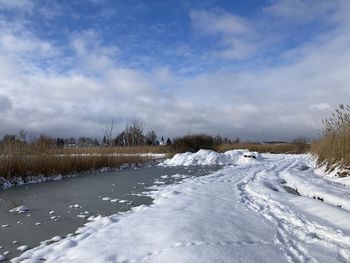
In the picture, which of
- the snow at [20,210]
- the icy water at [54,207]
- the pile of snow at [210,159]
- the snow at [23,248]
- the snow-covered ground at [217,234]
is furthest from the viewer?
the pile of snow at [210,159]

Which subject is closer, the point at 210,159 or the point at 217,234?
the point at 217,234

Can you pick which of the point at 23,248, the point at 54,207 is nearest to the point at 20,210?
the point at 54,207

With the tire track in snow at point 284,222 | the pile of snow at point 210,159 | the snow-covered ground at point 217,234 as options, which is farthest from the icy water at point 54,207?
the pile of snow at point 210,159

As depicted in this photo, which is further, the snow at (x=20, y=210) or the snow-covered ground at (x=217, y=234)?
the snow at (x=20, y=210)

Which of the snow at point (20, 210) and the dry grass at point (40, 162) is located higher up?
the dry grass at point (40, 162)

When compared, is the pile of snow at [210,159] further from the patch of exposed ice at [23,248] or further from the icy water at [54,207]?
the patch of exposed ice at [23,248]

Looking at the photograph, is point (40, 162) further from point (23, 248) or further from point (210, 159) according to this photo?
point (210, 159)

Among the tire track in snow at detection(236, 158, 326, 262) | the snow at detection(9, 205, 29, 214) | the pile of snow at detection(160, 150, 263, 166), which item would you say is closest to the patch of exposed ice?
the snow at detection(9, 205, 29, 214)

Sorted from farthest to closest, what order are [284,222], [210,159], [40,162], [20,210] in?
[210,159]
[40,162]
[20,210]
[284,222]

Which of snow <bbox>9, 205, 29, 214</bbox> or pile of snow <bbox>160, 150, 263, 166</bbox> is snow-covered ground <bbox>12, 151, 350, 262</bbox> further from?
pile of snow <bbox>160, 150, 263, 166</bbox>

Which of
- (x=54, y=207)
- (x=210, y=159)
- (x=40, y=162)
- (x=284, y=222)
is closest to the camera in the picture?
(x=284, y=222)

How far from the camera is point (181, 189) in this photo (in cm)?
1002

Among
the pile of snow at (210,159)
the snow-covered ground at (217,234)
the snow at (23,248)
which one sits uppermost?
the pile of snow at (210,159)

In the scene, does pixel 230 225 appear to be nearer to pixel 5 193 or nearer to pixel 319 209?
pixel 319 209
